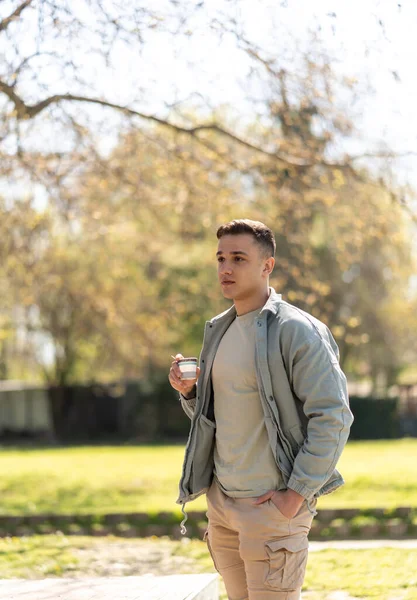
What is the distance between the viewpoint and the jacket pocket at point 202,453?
156 inches

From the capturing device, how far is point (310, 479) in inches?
143

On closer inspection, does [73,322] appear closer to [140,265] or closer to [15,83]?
[140,265]

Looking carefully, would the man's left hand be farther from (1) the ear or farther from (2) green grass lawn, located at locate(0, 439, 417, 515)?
(2) green grass lawn, located at locate(0, 439, 417, 515)

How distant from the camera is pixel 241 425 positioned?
3.82m

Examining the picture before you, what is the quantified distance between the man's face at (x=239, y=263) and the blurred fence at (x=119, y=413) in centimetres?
2348

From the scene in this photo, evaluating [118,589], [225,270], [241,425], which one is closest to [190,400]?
[241,425]

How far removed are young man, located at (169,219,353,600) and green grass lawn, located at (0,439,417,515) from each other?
27.1 feet

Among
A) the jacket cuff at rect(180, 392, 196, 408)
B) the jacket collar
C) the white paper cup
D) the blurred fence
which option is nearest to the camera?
the jacket collar

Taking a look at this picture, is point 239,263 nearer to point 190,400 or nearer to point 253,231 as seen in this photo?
point 253,231

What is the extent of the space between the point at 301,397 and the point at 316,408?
8 centimetres

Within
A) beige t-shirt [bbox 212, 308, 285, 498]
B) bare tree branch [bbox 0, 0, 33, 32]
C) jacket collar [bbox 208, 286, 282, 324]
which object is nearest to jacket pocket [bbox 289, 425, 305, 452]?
beige t-shirt [bbox 212, 308, 285, 498]

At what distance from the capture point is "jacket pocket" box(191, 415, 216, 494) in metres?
3.97

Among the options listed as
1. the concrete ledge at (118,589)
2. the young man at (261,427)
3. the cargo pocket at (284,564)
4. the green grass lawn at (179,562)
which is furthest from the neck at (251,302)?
the green grass lawn at (179,562)

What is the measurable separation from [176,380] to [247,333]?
1.23 feet
